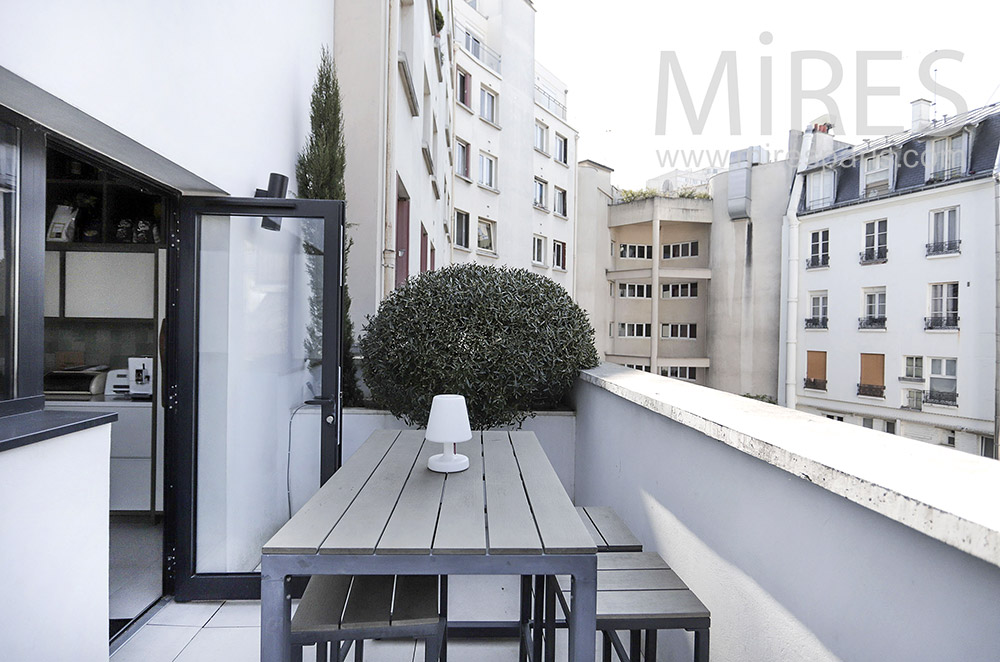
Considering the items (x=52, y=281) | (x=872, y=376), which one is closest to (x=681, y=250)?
(x=872, y=376)

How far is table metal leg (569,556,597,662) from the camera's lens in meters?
1.30

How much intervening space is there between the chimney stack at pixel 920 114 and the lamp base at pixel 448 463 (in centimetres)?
3740

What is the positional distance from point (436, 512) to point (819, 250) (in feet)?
107

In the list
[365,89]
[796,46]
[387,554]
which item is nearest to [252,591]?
[387,554]

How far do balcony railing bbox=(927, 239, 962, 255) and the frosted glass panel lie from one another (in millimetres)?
31607

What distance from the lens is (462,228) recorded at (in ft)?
52.2

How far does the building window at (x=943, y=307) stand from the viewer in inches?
1050

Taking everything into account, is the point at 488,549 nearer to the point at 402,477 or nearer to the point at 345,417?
the point at 402,477

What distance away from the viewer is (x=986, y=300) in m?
26.0

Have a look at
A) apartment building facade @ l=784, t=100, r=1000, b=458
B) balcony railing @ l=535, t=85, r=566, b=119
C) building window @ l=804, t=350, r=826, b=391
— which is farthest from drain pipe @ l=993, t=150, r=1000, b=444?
balcony railing @ l=535, t=85, r=566, b=119

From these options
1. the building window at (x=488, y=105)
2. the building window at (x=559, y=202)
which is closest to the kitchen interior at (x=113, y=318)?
the building window at (x=488, y=105)

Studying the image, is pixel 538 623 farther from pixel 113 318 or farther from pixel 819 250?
pixel 819 250

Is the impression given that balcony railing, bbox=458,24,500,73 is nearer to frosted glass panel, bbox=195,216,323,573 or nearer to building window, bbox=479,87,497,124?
building window, bbox=479,87,497,124

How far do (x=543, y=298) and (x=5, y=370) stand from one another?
9.45 feet
